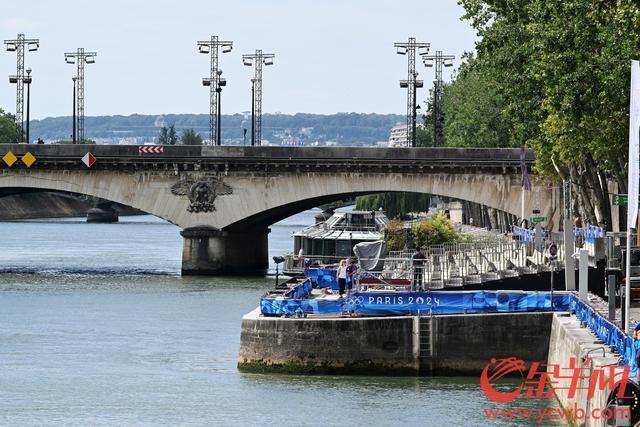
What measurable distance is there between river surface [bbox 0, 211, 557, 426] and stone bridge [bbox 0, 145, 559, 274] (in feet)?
20.0

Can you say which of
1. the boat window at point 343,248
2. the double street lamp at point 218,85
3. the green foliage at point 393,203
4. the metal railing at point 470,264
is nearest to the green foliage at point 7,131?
the green foliage at point 393,203

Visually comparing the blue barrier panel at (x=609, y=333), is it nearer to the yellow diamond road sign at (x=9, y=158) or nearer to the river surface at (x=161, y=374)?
the river surface at (x=161, y=374)

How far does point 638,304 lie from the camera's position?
51.0 metres

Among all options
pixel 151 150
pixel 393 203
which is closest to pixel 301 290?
pixel 151 150

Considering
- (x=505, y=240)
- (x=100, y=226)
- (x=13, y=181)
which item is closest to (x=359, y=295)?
(x=505, y=240)

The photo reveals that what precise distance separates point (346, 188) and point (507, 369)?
44.4 meters

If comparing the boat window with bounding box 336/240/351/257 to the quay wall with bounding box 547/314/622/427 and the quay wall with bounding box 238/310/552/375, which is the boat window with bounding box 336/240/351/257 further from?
the quay wall with bounding box 547/314/622/427

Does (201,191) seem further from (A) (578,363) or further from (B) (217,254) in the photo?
(A) (578,363)

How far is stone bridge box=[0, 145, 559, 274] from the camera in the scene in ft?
289

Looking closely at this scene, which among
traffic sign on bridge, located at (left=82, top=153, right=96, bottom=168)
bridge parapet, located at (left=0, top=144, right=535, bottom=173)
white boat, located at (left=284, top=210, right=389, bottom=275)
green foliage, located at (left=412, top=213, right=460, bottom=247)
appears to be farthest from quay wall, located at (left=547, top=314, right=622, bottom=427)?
traffic sign on bridge, located at (left=82, top=153, right=96, bottom=168)

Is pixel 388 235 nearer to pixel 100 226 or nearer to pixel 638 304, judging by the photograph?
pixel 638 304

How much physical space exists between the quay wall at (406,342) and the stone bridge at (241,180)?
42477mm

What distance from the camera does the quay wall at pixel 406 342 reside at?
4516 cm

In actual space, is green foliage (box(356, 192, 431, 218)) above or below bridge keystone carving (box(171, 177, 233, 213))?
below
